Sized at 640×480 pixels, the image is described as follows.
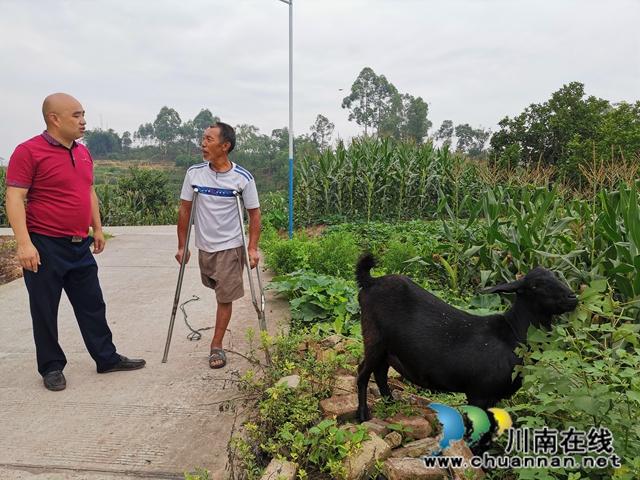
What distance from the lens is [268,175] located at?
143ft

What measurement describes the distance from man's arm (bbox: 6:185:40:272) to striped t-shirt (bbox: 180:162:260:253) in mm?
1062

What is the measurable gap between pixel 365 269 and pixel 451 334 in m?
0.59

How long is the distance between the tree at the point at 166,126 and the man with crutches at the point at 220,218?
219ft

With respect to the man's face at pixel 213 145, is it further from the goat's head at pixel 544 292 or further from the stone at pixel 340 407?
the goat's head at pixel 544 292

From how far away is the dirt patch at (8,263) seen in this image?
20.6ft

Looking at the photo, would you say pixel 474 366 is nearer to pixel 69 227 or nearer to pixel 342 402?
pixel 342 402

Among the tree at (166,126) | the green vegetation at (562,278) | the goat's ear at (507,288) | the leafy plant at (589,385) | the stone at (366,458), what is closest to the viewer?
the leafy plant at (589,385)

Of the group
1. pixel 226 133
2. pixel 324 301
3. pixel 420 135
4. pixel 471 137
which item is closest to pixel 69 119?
pixel 226 133

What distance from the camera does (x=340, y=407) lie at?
8.29 feet

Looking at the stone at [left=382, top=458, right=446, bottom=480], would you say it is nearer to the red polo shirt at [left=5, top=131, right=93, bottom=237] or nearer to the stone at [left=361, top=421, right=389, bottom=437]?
the stone at [left=361, top=421, right=389, bottom=437]

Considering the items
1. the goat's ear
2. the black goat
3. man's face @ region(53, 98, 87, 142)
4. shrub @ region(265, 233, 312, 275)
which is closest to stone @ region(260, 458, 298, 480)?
the black goat

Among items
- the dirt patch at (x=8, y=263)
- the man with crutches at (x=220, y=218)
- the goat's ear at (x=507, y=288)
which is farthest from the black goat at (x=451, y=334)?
the dirt patch at (x=8, y=263)

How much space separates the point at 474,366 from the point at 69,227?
277cm

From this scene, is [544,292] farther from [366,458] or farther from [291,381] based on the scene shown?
[291,381]
